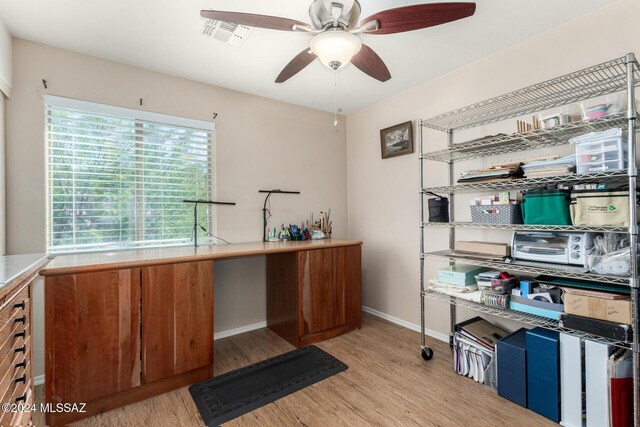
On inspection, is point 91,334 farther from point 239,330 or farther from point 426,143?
point 426,143

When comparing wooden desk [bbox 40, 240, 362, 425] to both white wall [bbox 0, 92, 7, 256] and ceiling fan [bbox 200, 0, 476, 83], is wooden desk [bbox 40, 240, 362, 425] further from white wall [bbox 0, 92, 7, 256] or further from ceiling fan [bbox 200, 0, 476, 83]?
ceiling fan [bbox 200, 0, 476, 83]

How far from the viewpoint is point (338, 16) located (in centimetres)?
139

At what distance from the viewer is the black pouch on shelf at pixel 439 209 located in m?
2.40

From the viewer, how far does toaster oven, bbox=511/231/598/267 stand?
167cm

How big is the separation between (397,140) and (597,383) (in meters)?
2.31

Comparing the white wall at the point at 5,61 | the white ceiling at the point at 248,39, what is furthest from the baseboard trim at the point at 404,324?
the white wall at the point at 5,61

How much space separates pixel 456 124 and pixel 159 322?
2.70 m

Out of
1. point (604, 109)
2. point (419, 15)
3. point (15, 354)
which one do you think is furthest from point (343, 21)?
point (15, 354)

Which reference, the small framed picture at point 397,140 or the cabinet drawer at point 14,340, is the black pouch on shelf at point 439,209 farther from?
the cabinet drawer at point 14,340

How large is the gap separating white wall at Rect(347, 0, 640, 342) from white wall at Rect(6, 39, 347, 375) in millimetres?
365

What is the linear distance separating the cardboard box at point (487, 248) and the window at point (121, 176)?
2177mm

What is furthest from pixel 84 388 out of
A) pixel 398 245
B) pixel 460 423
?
pixel 398 245

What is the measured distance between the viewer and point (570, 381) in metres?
1.60

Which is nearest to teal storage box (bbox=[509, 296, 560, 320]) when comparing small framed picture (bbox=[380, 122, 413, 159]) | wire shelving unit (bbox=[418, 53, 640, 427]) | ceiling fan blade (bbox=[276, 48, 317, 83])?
wire shelving unit (bbox=[418, 53, 640, 427])
